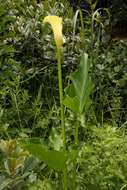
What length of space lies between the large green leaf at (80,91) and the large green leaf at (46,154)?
0.23 meters

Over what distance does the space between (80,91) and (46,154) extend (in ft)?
1.22

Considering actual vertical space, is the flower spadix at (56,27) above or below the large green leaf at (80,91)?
above

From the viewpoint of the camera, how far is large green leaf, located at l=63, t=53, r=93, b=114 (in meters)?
2.32

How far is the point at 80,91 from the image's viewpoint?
2.39 m

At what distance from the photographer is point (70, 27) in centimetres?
443

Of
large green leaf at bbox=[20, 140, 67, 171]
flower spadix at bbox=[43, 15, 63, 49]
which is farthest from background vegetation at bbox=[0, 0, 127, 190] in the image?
flower spadix at bbox=[43, 15, 63, 49]

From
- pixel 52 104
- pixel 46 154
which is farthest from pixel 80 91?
pixel 52 104

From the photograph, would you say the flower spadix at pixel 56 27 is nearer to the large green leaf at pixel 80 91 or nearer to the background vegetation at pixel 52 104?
the large green leaf at pixel 80 91

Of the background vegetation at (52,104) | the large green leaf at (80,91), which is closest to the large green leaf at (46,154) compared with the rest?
the background vegetation at (52,104)

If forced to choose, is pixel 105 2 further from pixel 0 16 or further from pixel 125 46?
pixel 0 16

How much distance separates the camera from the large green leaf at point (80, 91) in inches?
91.4

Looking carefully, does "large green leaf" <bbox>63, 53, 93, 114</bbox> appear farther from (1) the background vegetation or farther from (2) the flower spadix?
(2) the flower spadix

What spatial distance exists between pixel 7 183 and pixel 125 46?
7.96ft

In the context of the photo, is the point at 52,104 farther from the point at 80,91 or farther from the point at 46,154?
A: the point at 46,154
